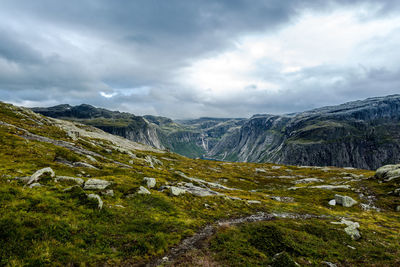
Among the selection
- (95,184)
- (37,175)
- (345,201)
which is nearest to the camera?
(37,175)

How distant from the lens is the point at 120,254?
1380 centimetres

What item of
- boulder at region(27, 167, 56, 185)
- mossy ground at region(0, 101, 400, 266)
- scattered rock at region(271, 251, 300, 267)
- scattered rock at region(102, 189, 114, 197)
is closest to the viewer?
mossy ground at region(0, 101, 400, 266)

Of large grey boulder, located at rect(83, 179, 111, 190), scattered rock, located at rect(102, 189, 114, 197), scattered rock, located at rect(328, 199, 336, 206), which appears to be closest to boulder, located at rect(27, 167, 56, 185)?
large grey boulder, located at rect(83, 179, 111, 190)

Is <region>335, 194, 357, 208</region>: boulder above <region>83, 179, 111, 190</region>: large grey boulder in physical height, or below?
below

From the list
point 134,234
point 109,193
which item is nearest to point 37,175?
point 109,193

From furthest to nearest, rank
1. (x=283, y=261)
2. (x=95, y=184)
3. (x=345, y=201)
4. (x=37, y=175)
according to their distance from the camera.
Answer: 1. (x=345, y=201)
2. (x=95, y=184)
3. (x=37, y=175)
4. (x=283, y=261)

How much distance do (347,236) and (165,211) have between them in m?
24.4

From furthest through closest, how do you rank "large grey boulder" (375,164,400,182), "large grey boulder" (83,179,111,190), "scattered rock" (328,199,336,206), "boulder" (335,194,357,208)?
"large grey boulder" (375,164,400,182) < "scattered rock" (328,199,336,206) < "boulder" (335,194,357,208) < "large grey boulder" (83,179,111,190)

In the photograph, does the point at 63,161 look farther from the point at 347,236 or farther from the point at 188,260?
the point at 347,236

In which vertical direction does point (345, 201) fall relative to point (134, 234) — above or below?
below

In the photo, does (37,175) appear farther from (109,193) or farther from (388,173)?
(388,173)

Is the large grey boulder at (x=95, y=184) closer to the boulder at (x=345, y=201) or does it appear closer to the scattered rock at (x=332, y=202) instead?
the scattered rock at (x=332, y=202)

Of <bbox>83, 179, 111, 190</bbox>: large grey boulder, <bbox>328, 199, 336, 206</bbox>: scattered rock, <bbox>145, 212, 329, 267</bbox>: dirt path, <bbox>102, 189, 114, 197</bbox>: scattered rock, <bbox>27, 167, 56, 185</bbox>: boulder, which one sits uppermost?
<bbox>27, 167, 56, 185</bbox>: boulder

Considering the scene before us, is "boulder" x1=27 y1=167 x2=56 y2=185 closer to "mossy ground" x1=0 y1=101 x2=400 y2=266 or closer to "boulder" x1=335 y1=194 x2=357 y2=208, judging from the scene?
"mossy ground" x1=0 y1=101 x2=400 y2=266
